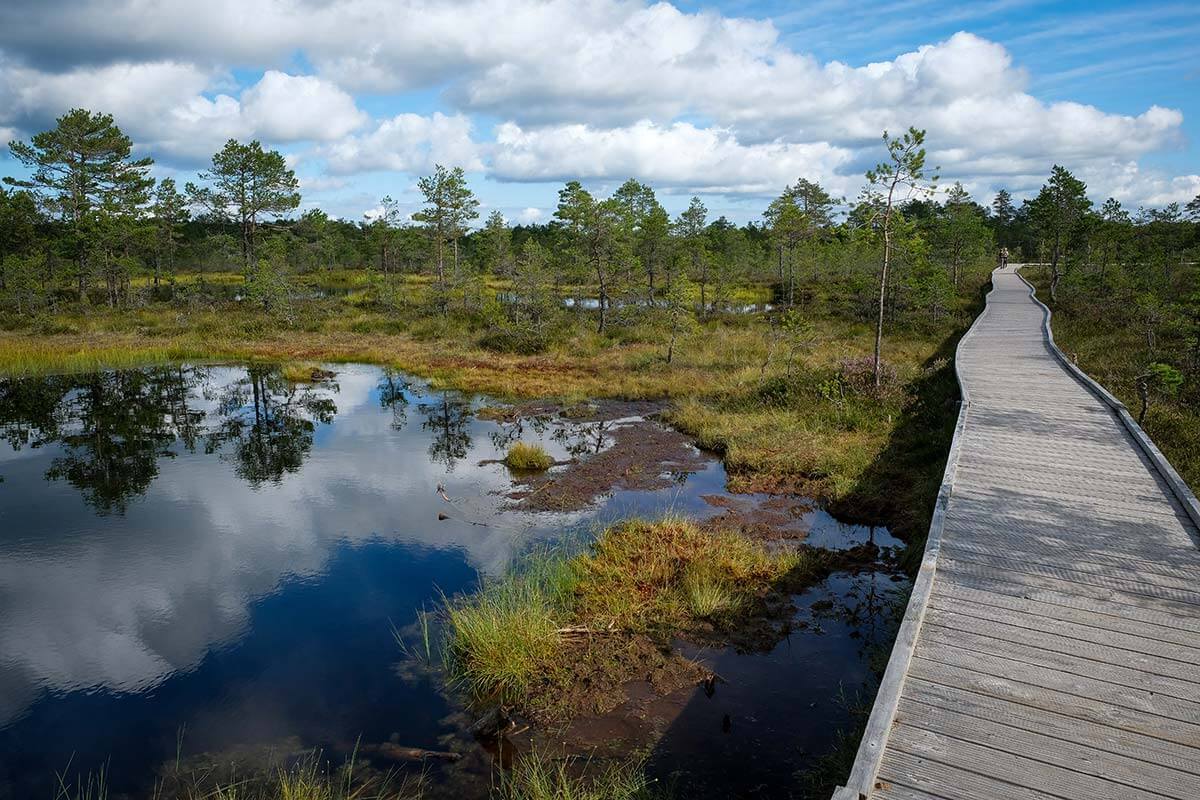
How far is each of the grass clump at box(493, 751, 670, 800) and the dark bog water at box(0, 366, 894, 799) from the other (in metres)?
0.47

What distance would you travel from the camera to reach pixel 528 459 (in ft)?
51.3

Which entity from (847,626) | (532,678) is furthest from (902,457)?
(532,678)

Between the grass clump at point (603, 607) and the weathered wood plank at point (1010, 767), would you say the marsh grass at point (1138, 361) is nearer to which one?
the grass clump at point (603, 607)

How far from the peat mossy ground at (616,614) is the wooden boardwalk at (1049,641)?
2.60 meters

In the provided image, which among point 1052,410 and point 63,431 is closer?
point 1052,410

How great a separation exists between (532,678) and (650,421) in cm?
1250

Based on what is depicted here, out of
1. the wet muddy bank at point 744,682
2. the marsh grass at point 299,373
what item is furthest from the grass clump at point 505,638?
the marsh grass at point 299,373

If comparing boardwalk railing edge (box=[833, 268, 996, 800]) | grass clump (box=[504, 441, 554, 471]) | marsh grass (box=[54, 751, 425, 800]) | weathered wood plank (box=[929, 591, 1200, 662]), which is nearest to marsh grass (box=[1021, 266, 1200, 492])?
boardwalk railing edge (box=[833, 268, 996, 800])

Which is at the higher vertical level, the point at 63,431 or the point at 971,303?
the point at 971,303

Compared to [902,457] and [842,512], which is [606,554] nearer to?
[842,512]

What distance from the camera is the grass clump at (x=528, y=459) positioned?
15.6m

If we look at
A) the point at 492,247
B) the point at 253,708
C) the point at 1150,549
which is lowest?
the point at 253,708

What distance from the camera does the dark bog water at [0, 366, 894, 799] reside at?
281 inches

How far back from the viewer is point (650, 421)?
19734 mm
